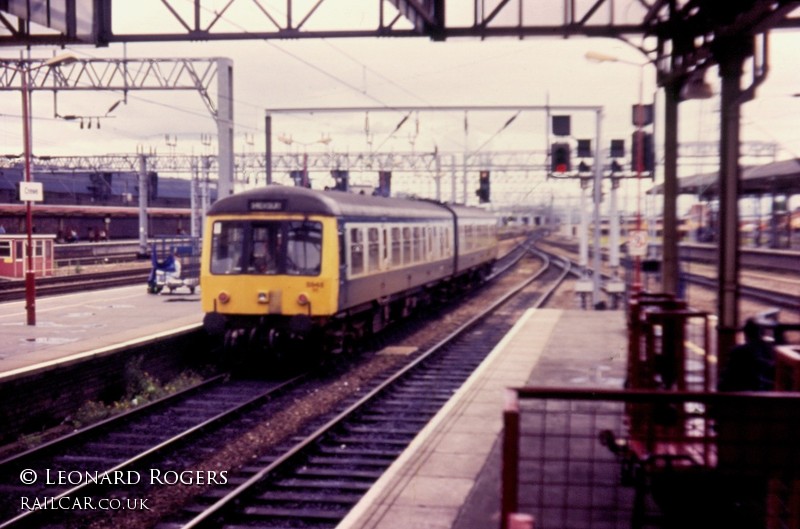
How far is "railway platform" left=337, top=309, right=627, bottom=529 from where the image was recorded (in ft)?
22.0

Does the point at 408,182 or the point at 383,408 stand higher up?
the point at 408,182

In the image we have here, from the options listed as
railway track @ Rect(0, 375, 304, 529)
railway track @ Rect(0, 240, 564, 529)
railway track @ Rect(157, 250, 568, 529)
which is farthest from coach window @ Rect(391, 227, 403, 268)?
railway track @ Rect(0, 375, 304, 529)

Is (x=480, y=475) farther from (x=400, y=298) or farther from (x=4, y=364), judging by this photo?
(x=400, y=298)

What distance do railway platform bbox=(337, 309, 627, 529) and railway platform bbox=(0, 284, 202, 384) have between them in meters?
5.63

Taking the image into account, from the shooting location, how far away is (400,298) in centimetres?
1941

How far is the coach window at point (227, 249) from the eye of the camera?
1460 centimetres

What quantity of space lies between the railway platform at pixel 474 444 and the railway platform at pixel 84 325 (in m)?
5.63

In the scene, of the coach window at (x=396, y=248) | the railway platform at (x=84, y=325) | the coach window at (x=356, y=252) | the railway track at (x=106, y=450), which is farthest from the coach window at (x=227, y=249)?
the coach window at (x=396, y=248)

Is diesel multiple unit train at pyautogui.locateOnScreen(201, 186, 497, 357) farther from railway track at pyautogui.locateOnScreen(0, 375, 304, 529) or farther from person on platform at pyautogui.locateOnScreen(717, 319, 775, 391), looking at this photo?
person on platform at pyautogui.locateOnScreen(717, 319, 775, 391)

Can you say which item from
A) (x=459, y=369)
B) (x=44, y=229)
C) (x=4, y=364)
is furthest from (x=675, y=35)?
(x=44, y=229)

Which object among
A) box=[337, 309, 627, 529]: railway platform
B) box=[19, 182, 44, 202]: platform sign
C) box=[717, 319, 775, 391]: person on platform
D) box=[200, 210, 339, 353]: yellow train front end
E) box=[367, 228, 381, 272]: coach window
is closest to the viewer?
box=[717, 319, 775, 391]: person on platform

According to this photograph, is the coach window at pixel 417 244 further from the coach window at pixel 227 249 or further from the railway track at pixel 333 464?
the coach window at pixel 227 249

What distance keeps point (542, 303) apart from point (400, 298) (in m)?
8.57

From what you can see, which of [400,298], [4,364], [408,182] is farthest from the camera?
[408,182]
